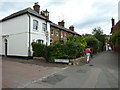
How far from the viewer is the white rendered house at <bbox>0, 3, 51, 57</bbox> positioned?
58.7 feet

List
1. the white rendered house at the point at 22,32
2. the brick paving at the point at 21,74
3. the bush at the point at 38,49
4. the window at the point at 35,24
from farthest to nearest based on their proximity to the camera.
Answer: the window at the point at 35,24
the white rendered house at the point at 22,32
the bush at the point at 38,49
the brick paving at the point at 21,74

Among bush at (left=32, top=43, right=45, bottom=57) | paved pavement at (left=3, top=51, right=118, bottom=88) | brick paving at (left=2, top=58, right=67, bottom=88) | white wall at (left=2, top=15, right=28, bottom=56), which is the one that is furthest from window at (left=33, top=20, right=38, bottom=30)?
paved pavement at (left=3, top=51, right=118, bottom=88)

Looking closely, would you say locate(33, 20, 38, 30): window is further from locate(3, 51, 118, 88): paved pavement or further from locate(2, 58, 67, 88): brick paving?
locate(3, 51, 118, 88): paved pavement

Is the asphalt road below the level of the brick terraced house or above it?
below

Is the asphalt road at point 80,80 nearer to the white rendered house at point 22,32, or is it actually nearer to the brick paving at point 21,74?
the brick paving at point 21,74

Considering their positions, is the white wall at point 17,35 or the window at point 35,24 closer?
the white wall at point 17,35

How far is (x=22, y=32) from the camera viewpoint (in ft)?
60.5

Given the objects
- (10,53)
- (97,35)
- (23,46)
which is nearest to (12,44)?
(10,53)

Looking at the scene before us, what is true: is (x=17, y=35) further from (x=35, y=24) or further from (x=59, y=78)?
(x=59, y=78)

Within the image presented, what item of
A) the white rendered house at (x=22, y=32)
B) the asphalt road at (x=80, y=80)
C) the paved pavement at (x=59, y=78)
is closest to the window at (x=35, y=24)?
the white rendered house at (x=22, y=32)

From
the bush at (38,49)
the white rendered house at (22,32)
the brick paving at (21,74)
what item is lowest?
the brick paving at (21,74)

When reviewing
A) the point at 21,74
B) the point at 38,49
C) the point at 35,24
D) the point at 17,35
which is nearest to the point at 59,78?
the point at 21,74

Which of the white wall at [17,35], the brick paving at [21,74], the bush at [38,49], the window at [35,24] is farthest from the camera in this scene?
the window at [35,24]

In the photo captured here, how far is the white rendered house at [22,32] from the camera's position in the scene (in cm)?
1789
